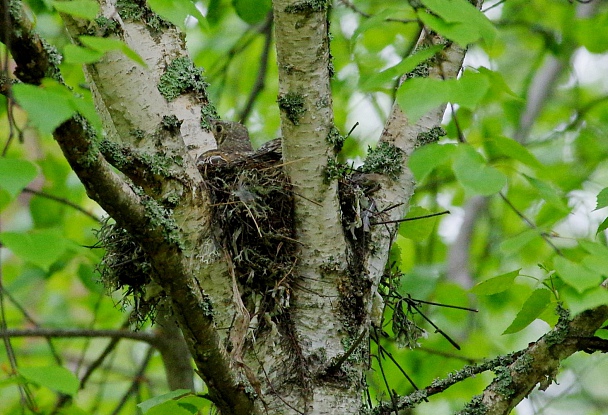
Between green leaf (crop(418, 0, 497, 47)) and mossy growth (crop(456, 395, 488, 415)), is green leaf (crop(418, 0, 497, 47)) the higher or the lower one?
the higher one

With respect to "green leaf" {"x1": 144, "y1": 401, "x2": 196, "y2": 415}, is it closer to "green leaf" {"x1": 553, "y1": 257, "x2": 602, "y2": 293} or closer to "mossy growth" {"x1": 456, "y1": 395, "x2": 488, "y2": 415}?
"mossy growth" {"x1": 456, "y1": 395, "x2": 488, "y2": 415}

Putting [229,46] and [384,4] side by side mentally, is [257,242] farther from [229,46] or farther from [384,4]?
[384,4]

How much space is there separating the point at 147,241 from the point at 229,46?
350 cm

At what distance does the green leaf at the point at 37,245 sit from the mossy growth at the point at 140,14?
1291 millimetres

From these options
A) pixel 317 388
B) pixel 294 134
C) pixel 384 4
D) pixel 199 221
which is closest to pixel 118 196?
pixel 199 221

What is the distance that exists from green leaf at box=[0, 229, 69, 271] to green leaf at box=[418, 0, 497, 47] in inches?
33.1

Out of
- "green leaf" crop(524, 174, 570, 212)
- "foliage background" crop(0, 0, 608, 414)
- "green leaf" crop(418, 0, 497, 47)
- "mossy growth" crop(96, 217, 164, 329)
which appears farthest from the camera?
"foliage background" crop(0, 0, 608, 414)

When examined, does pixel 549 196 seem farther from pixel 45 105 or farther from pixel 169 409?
pixel 169 409

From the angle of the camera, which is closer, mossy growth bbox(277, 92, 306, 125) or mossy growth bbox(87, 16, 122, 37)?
mossy growth bbox(87, 16, 122, 37)

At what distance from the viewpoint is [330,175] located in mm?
2258

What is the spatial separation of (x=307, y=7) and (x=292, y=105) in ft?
0.97

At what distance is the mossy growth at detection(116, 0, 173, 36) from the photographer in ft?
8.16

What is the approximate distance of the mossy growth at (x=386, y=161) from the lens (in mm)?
2508

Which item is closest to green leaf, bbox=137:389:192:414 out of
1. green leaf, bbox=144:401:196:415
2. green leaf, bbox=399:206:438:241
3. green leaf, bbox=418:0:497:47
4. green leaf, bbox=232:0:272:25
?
green leaf, bbox=144:401:196:415
